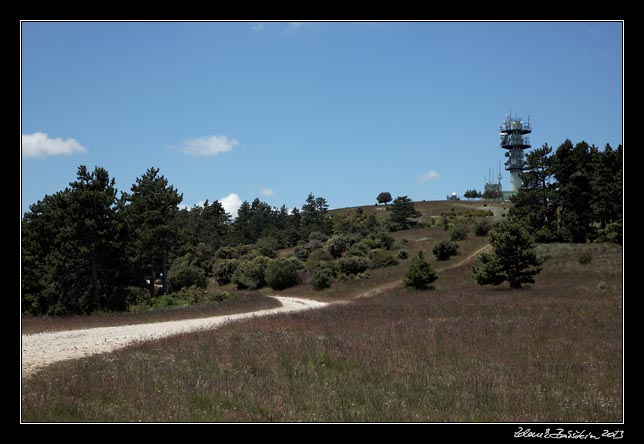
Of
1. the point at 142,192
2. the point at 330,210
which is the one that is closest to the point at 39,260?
the point at 142,192

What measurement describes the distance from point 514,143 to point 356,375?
11495cm

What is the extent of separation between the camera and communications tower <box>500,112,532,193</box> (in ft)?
379

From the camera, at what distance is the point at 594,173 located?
57375mm

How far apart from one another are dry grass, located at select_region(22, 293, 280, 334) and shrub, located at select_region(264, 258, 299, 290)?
18572 millimetres

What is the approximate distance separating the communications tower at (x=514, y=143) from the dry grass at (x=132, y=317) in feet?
311

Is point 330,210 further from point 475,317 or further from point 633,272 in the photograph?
point 633,272

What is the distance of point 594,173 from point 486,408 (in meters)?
56.4

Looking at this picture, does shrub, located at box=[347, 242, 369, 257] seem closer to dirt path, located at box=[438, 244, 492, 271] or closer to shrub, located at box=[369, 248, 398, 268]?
shrub, located at box=[369, 248, 398, 268]

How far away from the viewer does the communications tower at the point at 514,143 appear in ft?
379

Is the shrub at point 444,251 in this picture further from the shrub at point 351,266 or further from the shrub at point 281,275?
the shrub at point 281,275

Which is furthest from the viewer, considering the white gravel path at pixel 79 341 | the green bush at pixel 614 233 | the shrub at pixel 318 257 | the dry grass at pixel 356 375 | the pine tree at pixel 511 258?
the shrub at pixel 318 257

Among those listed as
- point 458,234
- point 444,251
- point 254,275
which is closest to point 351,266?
point 254,275

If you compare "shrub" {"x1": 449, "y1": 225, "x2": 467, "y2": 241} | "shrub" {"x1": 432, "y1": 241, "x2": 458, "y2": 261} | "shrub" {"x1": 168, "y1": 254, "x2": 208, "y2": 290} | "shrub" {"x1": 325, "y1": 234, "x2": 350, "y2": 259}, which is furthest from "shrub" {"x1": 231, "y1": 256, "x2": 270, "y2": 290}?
"shrub" {"x1": 449, "y1": 225, "x2": 467, "y2": 241}

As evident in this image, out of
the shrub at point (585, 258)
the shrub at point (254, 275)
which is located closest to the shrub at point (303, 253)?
the shrub at point (254, 275)
